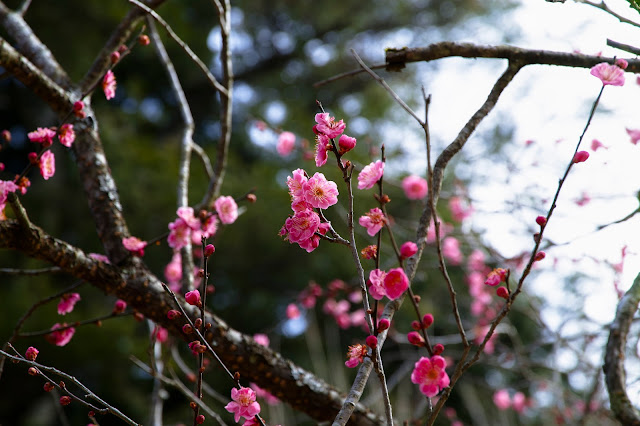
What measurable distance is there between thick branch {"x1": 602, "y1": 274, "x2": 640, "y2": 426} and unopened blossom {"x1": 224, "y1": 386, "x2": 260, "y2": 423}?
2.37 feet

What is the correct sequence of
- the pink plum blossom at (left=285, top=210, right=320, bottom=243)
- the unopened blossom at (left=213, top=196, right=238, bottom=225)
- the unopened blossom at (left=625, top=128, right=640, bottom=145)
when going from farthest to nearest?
the unopened blossom at (left=625, top=128, right=640, bottom=145)
the unopened blossom at (left=213, top=196, right=238, bottom=225)
the pink plum blossom at (left=285, top=210, right=320, bottom=243)

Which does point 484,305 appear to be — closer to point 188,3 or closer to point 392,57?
point 392,57

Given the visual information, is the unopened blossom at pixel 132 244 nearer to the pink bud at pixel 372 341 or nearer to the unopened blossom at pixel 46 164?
the unopened blossom at pixel 46 164

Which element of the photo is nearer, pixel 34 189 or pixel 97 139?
pixel 97 139

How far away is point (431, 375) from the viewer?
0.81 metres

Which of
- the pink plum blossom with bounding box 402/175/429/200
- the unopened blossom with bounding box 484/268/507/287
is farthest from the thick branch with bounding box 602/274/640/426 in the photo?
the pink plum blossom with bounding box 402/175/429/200

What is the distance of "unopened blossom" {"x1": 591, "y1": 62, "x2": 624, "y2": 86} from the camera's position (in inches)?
37.9

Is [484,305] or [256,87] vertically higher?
[256,87]

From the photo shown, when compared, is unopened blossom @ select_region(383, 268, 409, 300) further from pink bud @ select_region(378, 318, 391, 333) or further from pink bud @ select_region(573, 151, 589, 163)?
pink bud @ select_region(573, 151, 589, 163)

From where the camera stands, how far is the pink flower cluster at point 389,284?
79cm

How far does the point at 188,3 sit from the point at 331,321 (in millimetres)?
3939

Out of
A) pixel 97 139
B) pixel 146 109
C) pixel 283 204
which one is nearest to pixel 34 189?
pixel 146 109

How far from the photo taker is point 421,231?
0.93 metres

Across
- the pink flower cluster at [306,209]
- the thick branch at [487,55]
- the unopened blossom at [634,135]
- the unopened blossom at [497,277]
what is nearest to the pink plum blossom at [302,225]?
the pink flower cluster at [306,209]
